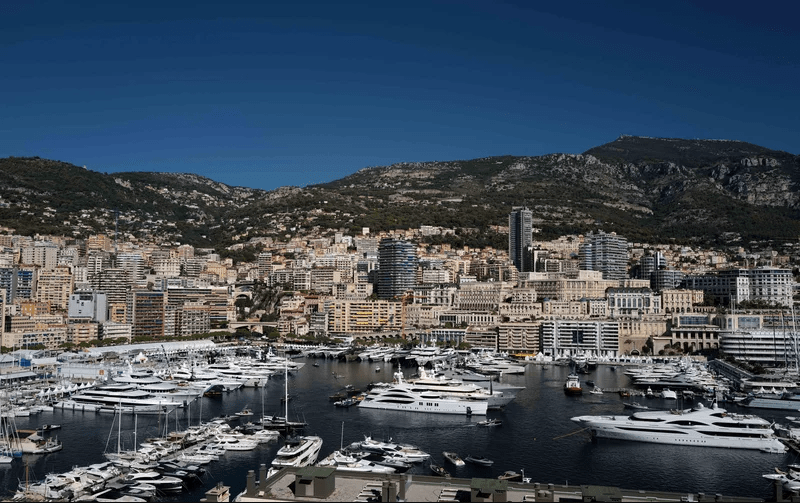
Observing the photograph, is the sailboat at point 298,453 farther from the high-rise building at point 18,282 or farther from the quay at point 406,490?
the high-rise building at point 18,282

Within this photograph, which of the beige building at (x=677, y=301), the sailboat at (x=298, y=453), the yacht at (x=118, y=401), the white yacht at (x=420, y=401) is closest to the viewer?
the sailboat at (x=298, y=453)

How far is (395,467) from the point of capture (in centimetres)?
2827

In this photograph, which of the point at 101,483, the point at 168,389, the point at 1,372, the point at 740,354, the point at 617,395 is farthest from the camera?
the point at 740,354

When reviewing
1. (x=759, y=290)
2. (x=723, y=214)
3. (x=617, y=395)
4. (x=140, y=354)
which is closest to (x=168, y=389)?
(x=140, y=354)

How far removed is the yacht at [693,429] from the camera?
3192 centimetres

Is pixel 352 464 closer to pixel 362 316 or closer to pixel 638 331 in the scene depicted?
pixel 638 331

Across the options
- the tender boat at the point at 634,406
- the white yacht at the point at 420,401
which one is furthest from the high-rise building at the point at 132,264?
the tender boat at the point at 634,406

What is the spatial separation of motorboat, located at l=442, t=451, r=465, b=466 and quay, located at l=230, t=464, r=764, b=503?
499 inches

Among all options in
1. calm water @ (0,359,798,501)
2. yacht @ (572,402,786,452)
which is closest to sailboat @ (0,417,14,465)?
calm water @ (0,359,798,501)

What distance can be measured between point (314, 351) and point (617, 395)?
113ft

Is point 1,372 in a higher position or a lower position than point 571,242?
lower

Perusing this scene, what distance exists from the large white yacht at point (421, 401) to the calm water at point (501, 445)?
0.75m

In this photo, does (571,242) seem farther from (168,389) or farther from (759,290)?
(168,389)

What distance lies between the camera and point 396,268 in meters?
96.1
